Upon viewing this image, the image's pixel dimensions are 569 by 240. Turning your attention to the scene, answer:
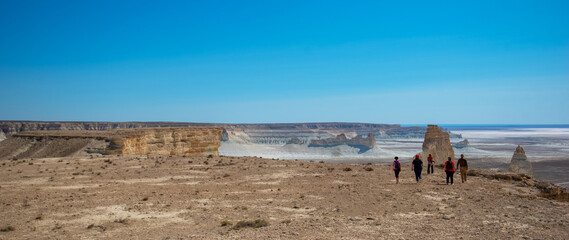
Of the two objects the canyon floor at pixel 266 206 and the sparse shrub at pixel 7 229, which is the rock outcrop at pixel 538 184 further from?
the sparse shrub at pixel 7 229

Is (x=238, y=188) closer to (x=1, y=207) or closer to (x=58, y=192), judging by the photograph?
(x=58, y=192)

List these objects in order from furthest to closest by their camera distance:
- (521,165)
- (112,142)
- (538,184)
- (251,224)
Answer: (112,142) → (521,165) → (538,184) → (251,224)

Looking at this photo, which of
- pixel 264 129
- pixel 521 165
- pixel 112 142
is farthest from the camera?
pixel 264 129

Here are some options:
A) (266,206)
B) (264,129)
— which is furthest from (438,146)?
(264,129)

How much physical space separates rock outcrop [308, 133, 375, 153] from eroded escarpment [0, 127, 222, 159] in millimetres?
44953

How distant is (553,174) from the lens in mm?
43531

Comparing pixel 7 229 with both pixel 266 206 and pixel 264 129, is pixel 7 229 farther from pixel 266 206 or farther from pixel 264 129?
pixel 264 129

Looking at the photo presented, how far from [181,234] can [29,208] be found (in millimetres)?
5406

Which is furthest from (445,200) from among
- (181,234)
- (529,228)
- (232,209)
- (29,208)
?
(29,208)

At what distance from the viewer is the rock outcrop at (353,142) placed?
7794 centimetres

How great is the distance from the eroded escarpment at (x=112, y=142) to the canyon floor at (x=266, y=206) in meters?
10.3

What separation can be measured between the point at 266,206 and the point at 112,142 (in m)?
21.5

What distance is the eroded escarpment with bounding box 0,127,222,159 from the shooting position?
28.6m

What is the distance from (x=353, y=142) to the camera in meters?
81.9
